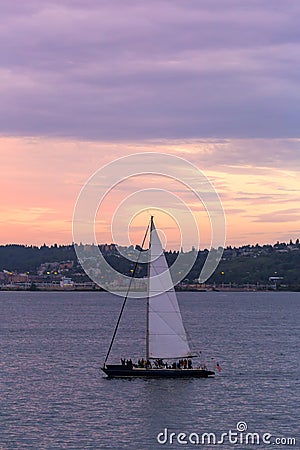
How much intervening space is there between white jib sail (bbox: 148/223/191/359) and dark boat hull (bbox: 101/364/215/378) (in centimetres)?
180

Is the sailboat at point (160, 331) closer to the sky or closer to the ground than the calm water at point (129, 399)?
closer to the sky

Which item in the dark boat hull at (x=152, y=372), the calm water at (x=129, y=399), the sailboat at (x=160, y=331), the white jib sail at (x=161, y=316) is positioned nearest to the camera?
the calm water at (x=129, y=399)

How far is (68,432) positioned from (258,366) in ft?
128

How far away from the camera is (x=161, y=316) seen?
79500mm

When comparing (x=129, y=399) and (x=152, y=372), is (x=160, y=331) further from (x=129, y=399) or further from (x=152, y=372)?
(x=129, y=399)

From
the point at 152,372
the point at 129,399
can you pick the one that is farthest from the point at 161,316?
the point at 129,399

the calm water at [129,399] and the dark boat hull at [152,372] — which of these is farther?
the dark boat hull at [152,372]

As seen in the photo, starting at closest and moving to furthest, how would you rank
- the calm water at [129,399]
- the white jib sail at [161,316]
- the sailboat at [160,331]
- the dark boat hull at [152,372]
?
the calm water at [129,399], the dark boat hull at [152,372], the sailboat at [160,331], the white jib sail at [161,316]

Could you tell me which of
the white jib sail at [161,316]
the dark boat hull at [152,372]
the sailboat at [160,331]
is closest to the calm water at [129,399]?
the dark boat hull at [152,372]

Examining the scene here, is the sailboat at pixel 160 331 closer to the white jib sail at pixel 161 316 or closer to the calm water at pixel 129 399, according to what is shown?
the white jib sail at pixel 161 316

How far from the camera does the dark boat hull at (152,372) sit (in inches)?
3039

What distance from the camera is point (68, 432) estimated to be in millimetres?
59219

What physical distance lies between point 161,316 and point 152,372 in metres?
5.17

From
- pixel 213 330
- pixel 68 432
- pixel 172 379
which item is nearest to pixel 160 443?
pixel 68 432
